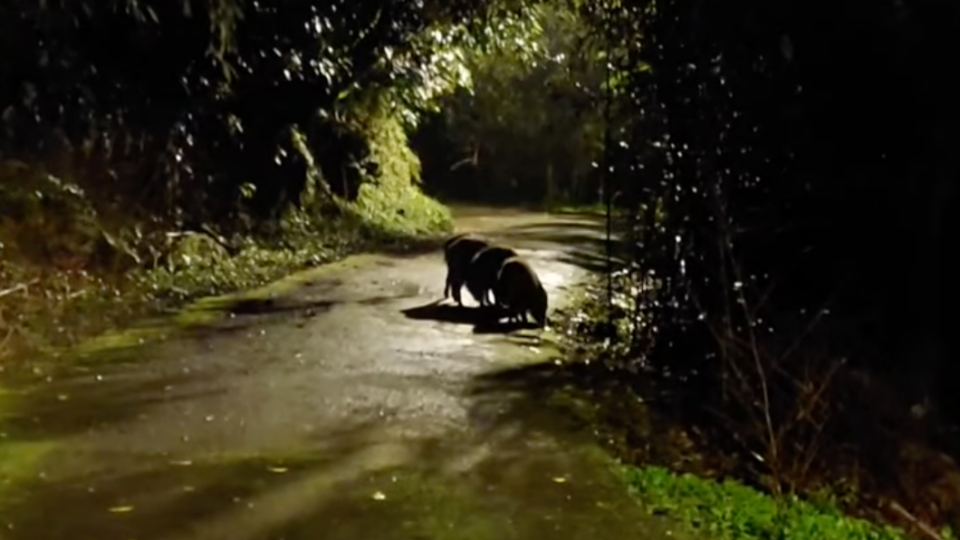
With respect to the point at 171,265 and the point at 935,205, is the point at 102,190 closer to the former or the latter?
the point at 171,265

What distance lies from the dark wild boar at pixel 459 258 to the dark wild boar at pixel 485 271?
0.53 feet

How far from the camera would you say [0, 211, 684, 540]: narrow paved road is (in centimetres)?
706

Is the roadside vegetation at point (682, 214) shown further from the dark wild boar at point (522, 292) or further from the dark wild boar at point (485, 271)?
the dark wild boar at point (485, 271)

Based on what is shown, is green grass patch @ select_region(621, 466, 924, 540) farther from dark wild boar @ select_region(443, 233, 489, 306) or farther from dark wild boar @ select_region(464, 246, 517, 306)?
dark wild boar @ select_region(443, 233, 489, 306)

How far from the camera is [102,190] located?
1620 cm

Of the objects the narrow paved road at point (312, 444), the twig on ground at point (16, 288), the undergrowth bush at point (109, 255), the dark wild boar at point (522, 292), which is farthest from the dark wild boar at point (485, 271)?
the twig on ground at point (16, 288)

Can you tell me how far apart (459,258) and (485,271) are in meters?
0.62

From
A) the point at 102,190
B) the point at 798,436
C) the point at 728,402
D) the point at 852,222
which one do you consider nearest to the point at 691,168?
the point at 852,222

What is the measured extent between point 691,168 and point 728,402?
2.14 m

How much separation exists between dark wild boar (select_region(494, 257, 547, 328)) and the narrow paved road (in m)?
0.27

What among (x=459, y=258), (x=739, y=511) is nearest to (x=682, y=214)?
(x=739, y=511)

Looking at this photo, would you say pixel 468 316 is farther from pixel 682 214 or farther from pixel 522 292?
pixel 682 214

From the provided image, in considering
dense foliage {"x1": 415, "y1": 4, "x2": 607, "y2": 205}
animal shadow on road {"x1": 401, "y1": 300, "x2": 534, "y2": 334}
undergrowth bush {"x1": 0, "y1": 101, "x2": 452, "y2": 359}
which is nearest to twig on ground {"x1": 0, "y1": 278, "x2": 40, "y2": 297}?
undergrowth bush {"x1": 0, "y1": 101, "x2": 452, "y2": 359}

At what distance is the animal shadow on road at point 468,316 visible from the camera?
1369 cm
